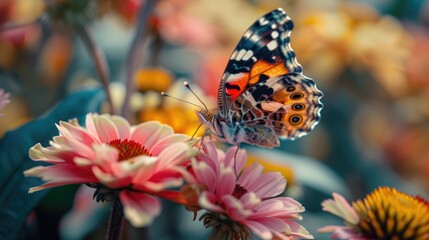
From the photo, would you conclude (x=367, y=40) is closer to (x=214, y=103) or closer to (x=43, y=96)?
(x=214, y=103)

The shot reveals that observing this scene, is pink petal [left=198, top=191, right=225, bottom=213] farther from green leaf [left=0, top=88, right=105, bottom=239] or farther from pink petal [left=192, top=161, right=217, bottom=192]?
green leaf [left=0, top=88, right=105, bottom=239]

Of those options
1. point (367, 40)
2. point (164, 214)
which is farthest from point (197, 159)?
point (367, 40)

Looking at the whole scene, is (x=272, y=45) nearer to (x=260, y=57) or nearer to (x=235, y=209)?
(x=260, y=57)

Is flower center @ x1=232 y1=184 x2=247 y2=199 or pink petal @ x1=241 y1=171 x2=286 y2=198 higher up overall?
pink petal @ x1=241 y1=171 x2=286 y2=198

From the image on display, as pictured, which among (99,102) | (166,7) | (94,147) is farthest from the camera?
(166,7)

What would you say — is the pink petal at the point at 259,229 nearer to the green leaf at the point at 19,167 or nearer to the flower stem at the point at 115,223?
the flower stem at the point at 115,223

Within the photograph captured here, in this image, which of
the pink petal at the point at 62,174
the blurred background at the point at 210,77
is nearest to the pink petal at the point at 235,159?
the pink petal at the point at 62,174

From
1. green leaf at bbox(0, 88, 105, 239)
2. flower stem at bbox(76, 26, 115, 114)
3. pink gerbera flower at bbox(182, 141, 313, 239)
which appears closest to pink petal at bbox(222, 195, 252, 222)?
pink gerbera flower at bbox(182, 141, 313, 239)

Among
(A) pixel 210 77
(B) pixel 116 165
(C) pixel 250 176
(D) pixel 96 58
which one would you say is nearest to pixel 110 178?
(B) pixel 116 165
